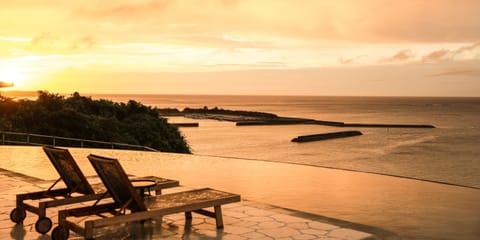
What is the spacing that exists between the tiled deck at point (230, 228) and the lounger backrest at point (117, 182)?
55 cm

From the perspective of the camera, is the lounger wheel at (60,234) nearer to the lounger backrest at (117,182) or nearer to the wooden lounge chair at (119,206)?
the wooden lounge chair at (119,206)

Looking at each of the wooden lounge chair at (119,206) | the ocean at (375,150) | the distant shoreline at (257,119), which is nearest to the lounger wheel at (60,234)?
the wooden lounge chair at (119,206)

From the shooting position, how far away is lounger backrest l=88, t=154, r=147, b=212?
14.9 ft

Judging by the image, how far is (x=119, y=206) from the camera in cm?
498

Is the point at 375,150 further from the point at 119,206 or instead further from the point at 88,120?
the point at 119,206

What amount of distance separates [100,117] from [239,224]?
28826 millimetres

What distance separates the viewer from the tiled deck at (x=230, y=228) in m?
5.29

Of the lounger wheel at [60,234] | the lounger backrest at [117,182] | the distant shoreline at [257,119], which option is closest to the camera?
the lounger backrest at [117,182]

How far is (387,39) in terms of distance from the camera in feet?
123

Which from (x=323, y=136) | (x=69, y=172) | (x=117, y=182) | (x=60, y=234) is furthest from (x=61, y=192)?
(x=323, y=136)

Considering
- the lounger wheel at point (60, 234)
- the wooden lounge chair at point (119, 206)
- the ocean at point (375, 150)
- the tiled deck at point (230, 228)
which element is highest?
the wooden lounge chair at point (119, 206)

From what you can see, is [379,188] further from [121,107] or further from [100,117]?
[121,107]

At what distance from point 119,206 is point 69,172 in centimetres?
91

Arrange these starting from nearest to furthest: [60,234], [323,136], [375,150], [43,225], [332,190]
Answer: [60,234] → [43,225] → [332,190] → [375,150] → [323,136]
